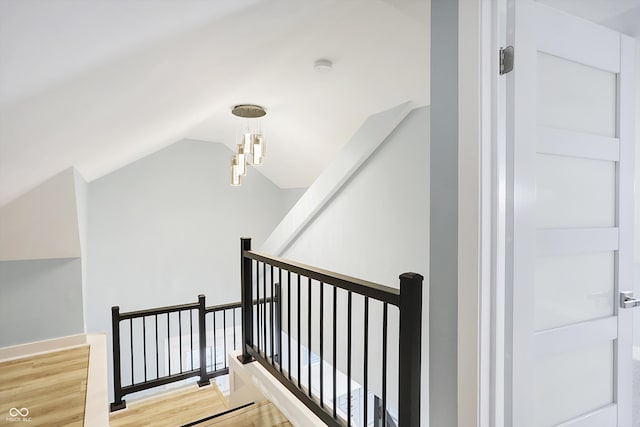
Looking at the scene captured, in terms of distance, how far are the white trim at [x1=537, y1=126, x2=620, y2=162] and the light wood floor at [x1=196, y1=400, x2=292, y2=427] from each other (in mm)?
1841

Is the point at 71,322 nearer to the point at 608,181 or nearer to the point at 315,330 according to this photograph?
the point at 315,330

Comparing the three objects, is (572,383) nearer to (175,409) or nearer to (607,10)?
(607,10)

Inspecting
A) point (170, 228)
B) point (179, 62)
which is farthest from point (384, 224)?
point (170, 228)

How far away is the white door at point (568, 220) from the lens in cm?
111

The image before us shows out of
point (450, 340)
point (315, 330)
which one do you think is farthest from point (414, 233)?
point (315, 330)

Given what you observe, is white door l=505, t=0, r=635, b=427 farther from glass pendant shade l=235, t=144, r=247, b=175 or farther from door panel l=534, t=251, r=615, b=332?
glass pendant shade l=235, t=144, r=247, b=175

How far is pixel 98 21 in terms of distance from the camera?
762 millimetres

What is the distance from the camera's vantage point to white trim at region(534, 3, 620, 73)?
117cm

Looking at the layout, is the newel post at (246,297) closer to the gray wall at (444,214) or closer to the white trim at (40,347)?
the gray wall at (444,214)

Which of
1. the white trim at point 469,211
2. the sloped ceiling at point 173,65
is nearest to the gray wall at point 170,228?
the sloped ceiling at point 173,65

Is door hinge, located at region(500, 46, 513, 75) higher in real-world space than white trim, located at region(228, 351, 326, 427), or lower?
higher

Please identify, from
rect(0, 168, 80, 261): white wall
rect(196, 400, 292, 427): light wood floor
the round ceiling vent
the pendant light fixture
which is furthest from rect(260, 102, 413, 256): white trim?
rect(0, 168, 80, 261): white wall

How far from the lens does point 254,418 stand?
6.22 feet

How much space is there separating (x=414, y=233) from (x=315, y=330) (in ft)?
5.59
